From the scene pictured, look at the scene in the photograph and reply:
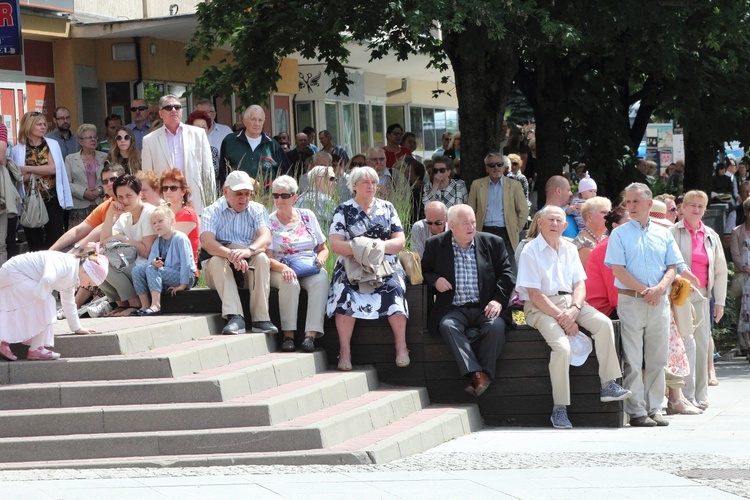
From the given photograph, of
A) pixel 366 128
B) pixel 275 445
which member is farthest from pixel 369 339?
pixel 366 128

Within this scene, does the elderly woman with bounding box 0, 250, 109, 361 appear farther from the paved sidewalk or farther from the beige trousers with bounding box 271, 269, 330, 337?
the beige trousers with bounding box 271, 269, 330, 337

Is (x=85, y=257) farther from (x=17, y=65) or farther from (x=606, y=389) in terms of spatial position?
(x=17, y=65)

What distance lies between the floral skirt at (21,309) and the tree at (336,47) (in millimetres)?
7190

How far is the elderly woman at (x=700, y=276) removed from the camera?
12.4m

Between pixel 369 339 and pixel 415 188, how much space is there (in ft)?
13.9

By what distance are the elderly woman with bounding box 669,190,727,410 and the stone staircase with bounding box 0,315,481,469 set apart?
2607 millimetres

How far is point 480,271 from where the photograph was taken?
37.6ft

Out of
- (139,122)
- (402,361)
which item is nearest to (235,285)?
(402,361)

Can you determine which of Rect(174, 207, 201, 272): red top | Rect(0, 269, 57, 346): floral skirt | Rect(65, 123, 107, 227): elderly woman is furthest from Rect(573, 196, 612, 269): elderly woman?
Rect(65, 123, 107, 227): elderly woman

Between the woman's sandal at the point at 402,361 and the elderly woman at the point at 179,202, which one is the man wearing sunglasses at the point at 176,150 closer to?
the elderly woman at the point at 179,202

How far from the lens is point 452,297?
1152 cm

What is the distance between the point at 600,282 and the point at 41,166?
599 centimetres

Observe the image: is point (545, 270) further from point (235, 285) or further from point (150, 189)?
point (150, 189)

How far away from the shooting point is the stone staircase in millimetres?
9242
